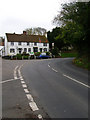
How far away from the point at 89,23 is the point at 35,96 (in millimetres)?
10970

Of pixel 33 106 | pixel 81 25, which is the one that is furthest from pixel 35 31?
pixel 33 106

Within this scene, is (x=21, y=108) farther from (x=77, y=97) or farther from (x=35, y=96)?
(x=77, y=97)

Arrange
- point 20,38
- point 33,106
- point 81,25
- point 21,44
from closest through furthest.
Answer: point 33,106 < point 81,25 < point 21,44 < point 20,38

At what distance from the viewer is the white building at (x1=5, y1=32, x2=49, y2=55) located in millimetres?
60031

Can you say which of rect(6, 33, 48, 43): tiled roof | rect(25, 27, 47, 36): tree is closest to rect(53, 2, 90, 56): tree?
rect(6, 33, 48, 43): tiled roof

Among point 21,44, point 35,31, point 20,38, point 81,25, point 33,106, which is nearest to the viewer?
point 33,106

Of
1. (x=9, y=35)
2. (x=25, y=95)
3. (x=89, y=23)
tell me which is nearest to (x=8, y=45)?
(x=9, y=35)

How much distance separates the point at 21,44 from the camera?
6247cm

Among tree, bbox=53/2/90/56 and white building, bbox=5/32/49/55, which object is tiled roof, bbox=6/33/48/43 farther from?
tree, bbox=53/2/90/56

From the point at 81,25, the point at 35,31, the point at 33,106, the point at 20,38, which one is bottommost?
the point at 33,106

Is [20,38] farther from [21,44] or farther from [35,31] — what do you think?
[35,31]

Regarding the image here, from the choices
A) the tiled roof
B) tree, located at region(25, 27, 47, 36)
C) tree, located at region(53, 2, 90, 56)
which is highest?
tree, located at region(25, 27, 47, 36)

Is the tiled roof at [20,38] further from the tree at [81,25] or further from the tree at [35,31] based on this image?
the tree at [81,25]

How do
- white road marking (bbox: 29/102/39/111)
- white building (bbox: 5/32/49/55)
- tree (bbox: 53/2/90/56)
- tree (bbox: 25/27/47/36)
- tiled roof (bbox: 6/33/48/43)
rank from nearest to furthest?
white road marking (bbox: 29/102/39/111), tree (bbox: 53/2/90/56), white building (bbox: 5/32/49/55), tiled roof (bbox: 6/33/48/43), tree (bbox: 25/27/47/36)
